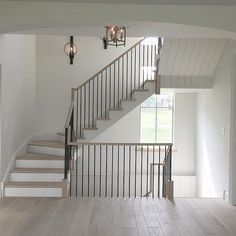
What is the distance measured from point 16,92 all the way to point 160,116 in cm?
386

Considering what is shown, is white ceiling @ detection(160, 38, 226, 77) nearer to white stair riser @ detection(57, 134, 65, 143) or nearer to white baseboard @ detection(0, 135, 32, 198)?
white stair riser @ detection(57, 134, 65, 143)

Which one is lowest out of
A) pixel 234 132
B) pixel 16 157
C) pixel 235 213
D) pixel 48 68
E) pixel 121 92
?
pixel 235 213

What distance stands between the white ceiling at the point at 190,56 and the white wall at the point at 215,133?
0.18 m

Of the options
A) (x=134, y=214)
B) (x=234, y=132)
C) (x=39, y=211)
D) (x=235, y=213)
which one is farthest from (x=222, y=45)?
Answer: (x=39, y=211)

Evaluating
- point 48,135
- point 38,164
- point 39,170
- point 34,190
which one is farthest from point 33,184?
point 48,135

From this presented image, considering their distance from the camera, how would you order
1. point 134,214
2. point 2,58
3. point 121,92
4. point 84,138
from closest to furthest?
point 134,214 → point 2,58 → point 84,138 → point 121,92

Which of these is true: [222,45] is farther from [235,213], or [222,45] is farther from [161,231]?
[161,231]

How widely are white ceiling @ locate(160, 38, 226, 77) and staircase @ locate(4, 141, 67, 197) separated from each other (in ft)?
9.05

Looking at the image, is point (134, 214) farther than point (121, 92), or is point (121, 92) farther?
point (121, 92)

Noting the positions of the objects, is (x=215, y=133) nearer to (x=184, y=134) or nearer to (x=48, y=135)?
(x=184, y=134)

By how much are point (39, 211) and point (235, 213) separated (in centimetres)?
287

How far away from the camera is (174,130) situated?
376 inches

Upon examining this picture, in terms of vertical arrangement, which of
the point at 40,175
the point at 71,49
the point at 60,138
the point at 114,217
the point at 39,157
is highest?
the point at 71,49

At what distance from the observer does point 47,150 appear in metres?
7.98
